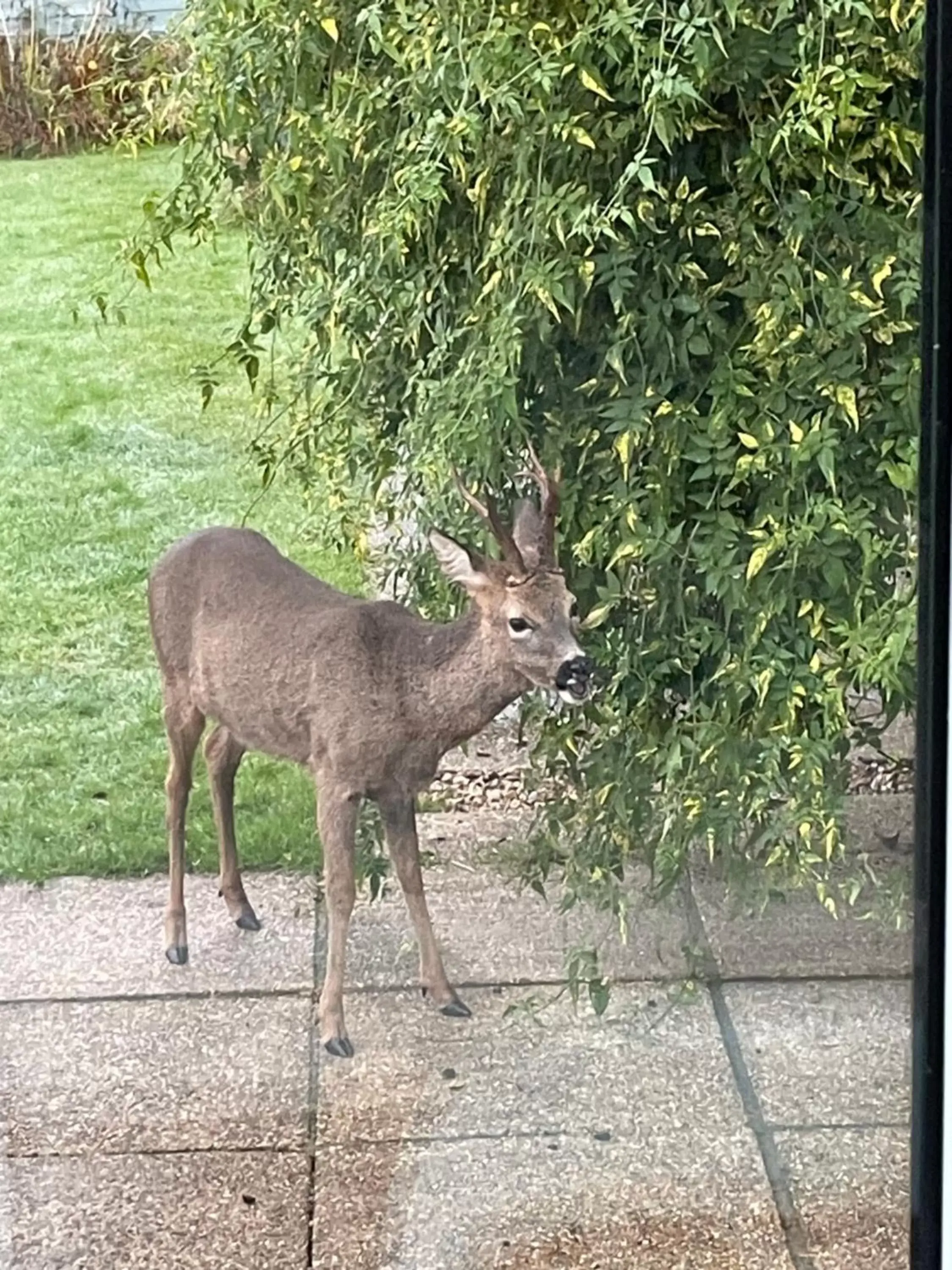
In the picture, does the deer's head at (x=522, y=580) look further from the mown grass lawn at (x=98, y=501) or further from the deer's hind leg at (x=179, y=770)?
the deer's hind leg at (x=179, y=770)

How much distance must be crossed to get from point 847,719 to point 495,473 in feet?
1.22

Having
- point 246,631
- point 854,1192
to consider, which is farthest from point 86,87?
point 854,1192

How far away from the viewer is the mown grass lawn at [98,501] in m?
1.28

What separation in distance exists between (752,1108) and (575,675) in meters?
0.45

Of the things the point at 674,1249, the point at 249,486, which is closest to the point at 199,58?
the point at 249,486

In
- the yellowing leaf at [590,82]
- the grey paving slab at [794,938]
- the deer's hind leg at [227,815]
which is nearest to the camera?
the yellowing leaf at [590,82]

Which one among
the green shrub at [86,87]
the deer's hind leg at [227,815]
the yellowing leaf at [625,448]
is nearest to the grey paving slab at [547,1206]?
the deer's hind leg at [227,815]

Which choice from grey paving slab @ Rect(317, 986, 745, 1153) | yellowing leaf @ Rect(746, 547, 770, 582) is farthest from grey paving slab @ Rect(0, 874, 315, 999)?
yellowing leaf @ Rect(746, 547, 770, 582)

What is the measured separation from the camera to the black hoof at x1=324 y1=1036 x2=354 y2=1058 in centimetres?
138

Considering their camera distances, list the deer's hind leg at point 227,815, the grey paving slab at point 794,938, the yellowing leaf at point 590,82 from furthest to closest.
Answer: the grey paving slab at point 794,938, the deer's hind leg at point 227,815, the yellowing leaf at point 590,82

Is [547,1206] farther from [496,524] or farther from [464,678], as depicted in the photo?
[496,524]

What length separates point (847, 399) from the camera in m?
1.31

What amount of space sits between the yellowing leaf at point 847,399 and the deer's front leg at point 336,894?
0.51m

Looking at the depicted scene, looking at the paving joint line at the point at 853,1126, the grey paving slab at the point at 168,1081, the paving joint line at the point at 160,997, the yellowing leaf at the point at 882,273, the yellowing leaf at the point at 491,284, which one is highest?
the yellowing leaf at the point at 491,284
